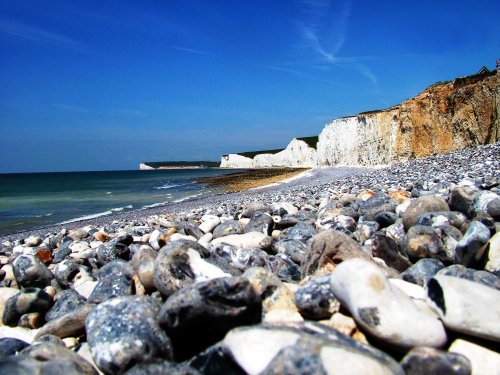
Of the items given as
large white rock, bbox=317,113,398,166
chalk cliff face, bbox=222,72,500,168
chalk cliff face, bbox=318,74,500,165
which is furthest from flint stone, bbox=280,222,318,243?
large white rock, bbox=317,113,398,166

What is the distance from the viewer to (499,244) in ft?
9.60

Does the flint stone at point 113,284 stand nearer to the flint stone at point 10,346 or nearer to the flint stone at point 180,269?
the flint stone at point 180,269

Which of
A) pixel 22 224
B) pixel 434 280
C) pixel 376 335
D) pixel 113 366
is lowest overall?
pixel 22 224

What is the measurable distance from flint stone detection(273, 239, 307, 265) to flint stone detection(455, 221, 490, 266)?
1.42 meters

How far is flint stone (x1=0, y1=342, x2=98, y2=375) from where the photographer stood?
70.8 inches

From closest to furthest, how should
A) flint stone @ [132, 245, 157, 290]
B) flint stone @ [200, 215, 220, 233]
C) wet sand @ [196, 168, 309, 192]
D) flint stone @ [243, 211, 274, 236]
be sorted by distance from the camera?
flint stone @ [132, 245, 157, 290] → flint stone @ [243, 211, 274, 236] → flint stone @ [200, 215, 220, 233] → wet sand @ [196, 168, 309, 192]

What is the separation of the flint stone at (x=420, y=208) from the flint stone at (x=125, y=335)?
3.03 metres

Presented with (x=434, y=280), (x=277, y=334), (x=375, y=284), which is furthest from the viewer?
(x=434, y=280)

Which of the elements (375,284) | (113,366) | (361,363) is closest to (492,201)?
(375,284)

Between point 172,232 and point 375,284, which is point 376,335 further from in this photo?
point 172,232

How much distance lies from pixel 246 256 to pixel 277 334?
171cm

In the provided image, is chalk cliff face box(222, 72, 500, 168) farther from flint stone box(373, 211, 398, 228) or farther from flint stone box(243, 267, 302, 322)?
flint stone box(243, 267, 302, 322)

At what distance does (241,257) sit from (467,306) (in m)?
1.99

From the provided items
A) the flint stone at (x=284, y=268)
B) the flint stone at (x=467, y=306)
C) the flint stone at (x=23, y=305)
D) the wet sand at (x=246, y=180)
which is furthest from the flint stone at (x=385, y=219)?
the wet sand at (x=246, y=180)
